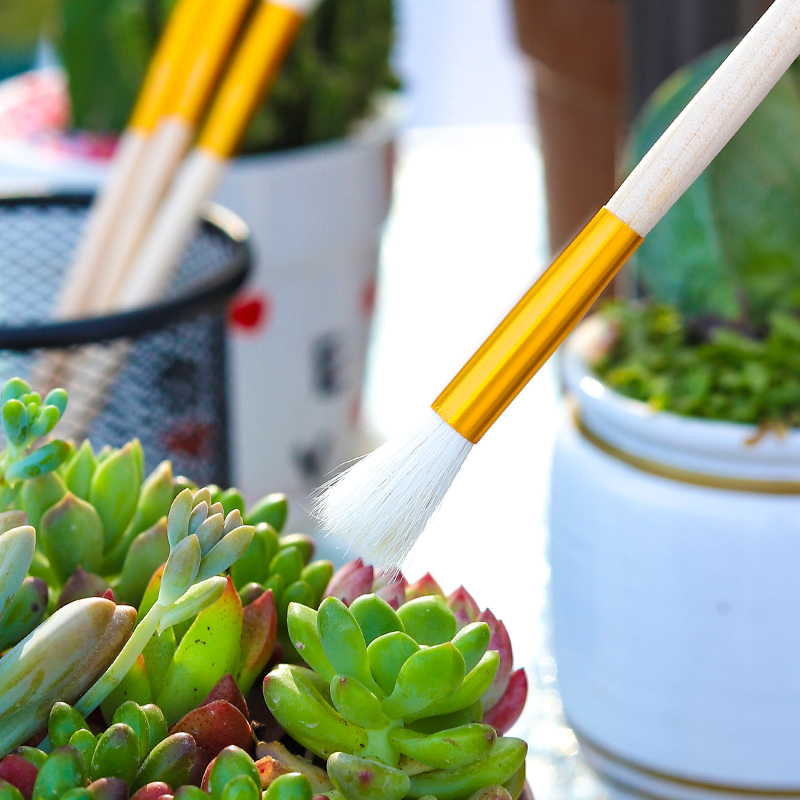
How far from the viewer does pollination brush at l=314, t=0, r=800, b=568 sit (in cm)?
18

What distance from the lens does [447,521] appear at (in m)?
0.62

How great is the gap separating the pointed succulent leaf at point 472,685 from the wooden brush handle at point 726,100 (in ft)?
0.27

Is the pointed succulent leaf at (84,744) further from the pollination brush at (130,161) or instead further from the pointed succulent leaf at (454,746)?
the pollination brush at (130,161)

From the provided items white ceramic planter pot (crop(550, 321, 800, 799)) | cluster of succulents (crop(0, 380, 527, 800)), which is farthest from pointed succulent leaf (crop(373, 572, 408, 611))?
white ceramic planter pot (crop(550, 321, 800, 799))

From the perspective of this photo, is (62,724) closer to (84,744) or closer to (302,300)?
(84,744)

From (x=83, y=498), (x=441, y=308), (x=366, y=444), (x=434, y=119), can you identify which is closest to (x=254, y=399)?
(x=366, y=444)

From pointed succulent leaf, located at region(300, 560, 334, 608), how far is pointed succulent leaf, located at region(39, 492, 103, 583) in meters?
0.04

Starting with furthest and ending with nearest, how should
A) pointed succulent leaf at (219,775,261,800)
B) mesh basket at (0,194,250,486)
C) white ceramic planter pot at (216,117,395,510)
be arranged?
white ceramic planter pot at (216,117,395,510), mesh basket at (0,194,250,486), pointed succulent leaf at (219,775,261,800)

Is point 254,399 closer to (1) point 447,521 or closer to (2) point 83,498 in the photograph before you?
(1) point 447,521

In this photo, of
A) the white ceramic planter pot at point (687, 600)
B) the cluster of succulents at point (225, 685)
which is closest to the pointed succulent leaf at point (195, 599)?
the cluster of succulents at point (225, 685)

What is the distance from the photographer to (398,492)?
0.20 meters

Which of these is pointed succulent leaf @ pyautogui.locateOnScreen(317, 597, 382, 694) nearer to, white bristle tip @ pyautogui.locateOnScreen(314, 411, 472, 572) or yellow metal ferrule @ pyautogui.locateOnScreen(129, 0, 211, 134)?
white bristle tip @ pyautogui.locateOnScreen(314, 411, 472, 572)

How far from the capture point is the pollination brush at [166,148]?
0.53 meters

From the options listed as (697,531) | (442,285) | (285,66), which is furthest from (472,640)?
(442,285)
